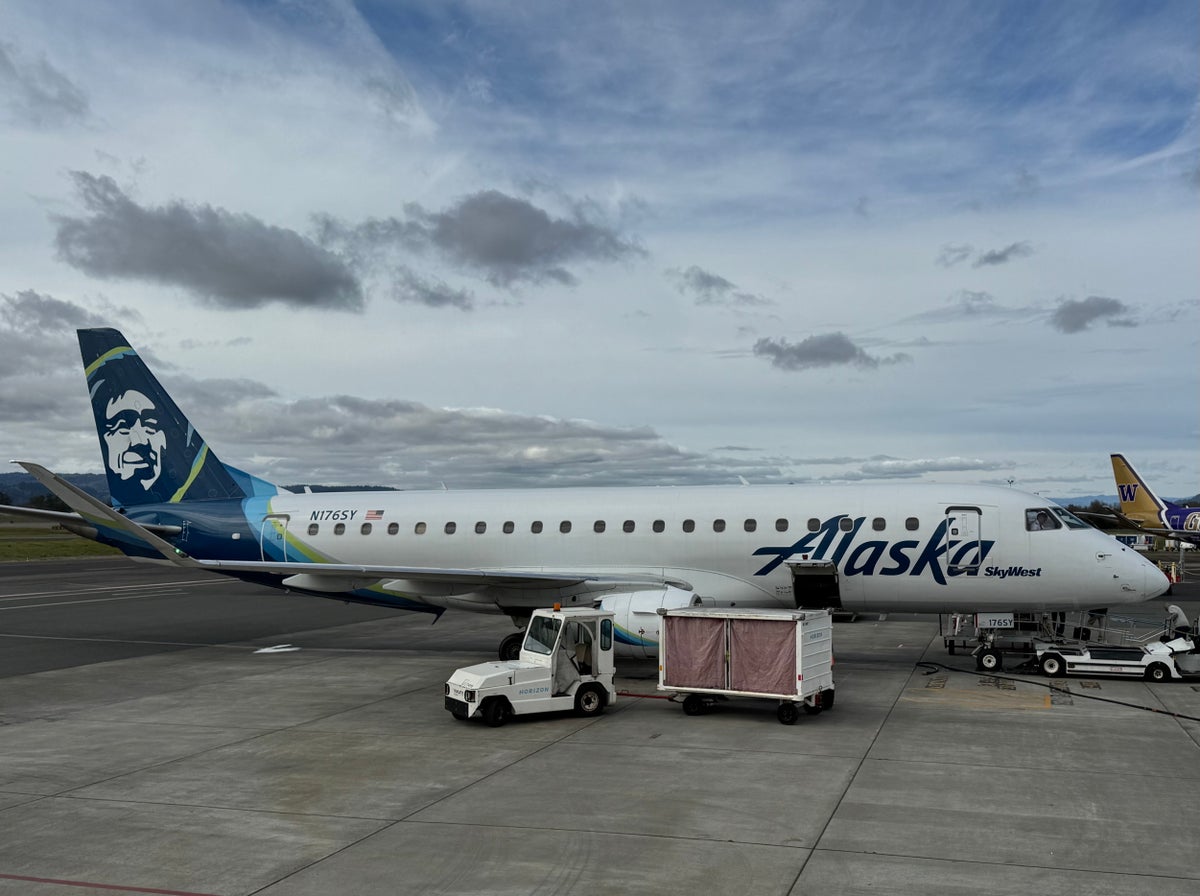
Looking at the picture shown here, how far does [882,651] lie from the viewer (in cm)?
2517

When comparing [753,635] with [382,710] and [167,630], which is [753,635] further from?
[167,630]

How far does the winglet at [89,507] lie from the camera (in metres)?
17.4

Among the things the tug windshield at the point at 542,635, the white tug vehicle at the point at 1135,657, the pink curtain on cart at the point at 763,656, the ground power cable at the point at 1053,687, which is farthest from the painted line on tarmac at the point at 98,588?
the white tug vehicle at the point at 1135,657

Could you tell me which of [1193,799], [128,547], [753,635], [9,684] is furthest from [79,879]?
[128,547]

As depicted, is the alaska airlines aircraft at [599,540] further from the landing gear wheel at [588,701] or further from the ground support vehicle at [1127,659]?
the landing gear wheel at [588,701]

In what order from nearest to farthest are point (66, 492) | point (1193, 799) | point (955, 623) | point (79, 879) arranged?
point (79, 879), point (1193, 799), point (66, 492), point (955, 623)

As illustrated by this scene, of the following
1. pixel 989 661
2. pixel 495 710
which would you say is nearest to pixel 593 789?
pixel 495 710

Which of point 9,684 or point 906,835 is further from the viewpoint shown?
point 9,684

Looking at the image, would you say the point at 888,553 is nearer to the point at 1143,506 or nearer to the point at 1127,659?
the point at 1127,659

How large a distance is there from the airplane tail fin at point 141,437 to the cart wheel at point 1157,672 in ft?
73.9

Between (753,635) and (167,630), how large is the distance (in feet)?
72.4

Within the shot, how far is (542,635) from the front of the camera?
17.0 m

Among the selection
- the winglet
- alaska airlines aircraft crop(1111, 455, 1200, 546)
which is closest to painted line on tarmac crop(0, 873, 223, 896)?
the winglet

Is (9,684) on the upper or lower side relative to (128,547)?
lower
